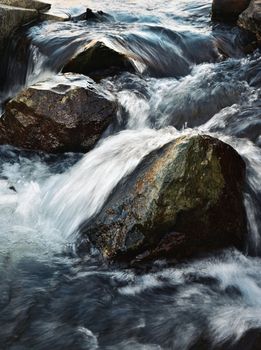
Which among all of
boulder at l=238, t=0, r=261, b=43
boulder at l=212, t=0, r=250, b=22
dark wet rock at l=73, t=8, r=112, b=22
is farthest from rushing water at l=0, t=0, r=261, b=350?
boulder at l=212, t=0, r=250, b=22

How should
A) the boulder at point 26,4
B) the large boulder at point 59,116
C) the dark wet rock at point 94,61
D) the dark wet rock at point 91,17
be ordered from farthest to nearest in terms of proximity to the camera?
the dark wet rock at point 91,17 < the boulder at point 26,4 < the dark wet rock at point 94,61 < the large boulder at point 59,116

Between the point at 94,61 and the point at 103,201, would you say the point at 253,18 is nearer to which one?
the point at 94,61

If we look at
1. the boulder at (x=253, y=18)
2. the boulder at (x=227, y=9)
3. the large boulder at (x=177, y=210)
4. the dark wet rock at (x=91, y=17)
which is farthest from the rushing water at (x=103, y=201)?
the boulder at (x=227, y=9)

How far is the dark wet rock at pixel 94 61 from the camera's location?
7.75 meters

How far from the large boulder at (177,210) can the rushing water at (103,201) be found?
0.17 meters

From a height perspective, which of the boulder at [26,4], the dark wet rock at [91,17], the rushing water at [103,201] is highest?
the boulder at [26,4]

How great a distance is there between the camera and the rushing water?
395 cm

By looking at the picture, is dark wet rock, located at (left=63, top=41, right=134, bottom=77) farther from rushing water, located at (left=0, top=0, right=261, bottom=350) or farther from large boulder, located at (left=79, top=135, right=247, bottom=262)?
large boulder, located at (left=79, top=135, right=247, bottom=262)

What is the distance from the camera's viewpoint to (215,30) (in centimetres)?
1040

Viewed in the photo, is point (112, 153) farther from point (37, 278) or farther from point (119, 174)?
point (37, 278)

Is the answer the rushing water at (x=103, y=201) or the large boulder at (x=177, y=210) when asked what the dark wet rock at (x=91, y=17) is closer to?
the rushing water at (x=103, y=201)

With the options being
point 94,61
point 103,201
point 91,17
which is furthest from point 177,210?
point 91,17

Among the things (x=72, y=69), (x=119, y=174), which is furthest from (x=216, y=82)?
(x=119, y=174)

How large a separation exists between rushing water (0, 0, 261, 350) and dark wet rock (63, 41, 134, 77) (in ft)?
1.07
